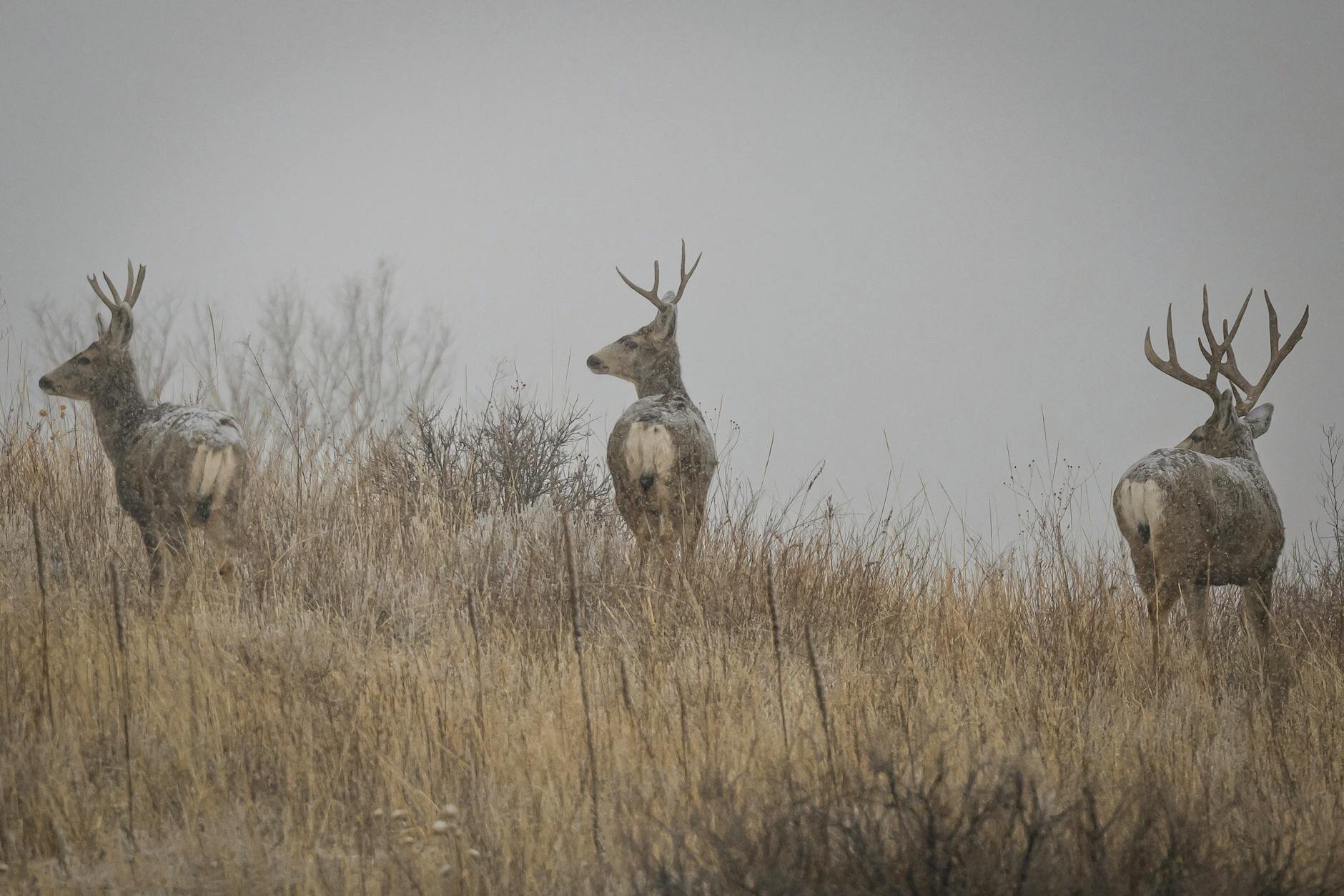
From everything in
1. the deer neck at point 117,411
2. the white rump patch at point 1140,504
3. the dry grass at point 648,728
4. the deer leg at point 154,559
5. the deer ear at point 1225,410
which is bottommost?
the dry grass at point 648,728

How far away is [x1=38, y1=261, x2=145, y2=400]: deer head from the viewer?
504cm

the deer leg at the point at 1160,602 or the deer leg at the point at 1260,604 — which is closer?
the deer leg at the point at 1160,602

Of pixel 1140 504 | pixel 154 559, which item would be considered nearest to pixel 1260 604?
pixel 1140 504

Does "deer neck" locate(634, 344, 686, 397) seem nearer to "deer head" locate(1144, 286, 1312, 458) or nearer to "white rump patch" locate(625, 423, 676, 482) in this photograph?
"white rump patch" locate(625, 423, 676, 482)

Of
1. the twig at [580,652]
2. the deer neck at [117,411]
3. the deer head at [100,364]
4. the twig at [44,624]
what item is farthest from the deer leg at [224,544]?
the twig at [580,652]

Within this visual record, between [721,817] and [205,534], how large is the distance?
3.19 metres

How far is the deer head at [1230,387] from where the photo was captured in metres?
5.00

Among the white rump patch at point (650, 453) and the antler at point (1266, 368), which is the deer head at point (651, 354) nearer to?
the white rump patch at point (650, 453)

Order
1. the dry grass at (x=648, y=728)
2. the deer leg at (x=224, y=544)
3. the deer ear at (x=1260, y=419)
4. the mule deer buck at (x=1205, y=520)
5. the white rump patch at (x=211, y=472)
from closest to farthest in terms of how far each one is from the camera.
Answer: the dry grass at (x=648, y=728), the mule deer buck at (x=1205, y=520), the white rump patch at (x=211, y=472), the deer leg at (x=224, y=544), the deer ear at (x=1260, y=419)

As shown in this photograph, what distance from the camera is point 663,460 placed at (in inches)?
207

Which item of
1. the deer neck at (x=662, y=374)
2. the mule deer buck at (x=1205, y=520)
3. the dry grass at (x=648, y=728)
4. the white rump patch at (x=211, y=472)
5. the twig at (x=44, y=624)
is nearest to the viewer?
the dry grass at (x=648, y=728)

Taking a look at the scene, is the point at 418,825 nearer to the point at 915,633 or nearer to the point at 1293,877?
the point at 1293,877

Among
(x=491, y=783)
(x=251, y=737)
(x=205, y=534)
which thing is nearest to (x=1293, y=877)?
(x=491, y=783)

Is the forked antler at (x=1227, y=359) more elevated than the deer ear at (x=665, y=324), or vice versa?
the deer ear at (x=665, y=324)
